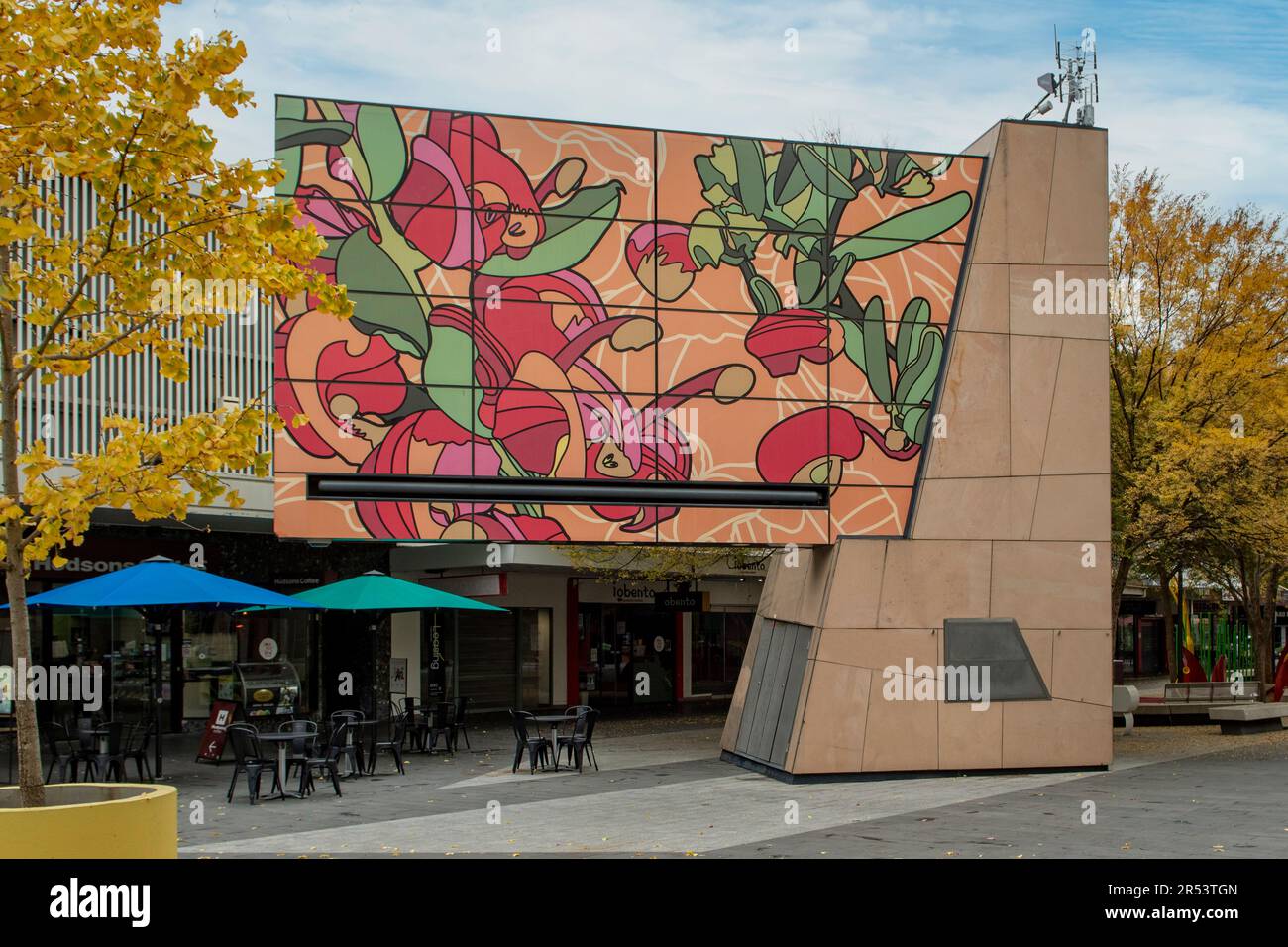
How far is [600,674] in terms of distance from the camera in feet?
111

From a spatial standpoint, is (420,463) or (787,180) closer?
(420,463)

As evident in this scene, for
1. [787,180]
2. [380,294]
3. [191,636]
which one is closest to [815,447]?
[787,180]

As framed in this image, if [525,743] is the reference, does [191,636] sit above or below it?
above

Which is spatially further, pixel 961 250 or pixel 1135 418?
pixel 1135 418

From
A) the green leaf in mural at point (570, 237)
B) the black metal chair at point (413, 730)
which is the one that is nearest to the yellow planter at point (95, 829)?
the green leaf in mural at point (570, 237)

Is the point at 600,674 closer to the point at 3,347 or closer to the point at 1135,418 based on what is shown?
the point at 1135,418

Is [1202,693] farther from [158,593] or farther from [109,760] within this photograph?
[109,760]

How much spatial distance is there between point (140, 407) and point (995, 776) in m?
15.8

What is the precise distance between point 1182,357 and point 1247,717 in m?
6.54

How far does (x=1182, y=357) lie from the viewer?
24.6 metres

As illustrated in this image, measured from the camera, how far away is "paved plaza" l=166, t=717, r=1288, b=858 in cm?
1208

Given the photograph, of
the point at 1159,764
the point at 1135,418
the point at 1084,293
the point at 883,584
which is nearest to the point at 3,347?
the point at 883,584

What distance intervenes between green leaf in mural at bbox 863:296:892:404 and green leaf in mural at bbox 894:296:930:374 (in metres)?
0.19

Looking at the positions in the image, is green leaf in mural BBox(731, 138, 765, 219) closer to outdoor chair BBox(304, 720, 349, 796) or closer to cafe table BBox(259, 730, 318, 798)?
outdoor chair BBox(304, 720, 349, 796)
